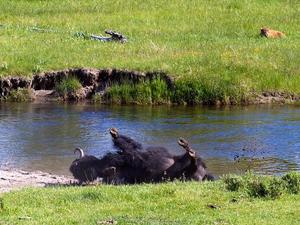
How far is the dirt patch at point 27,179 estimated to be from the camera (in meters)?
13.2

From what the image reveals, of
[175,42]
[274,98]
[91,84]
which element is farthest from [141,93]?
[175,42]

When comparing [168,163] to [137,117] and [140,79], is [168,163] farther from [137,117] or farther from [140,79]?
[140,79]

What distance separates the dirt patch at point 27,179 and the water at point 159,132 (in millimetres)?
643

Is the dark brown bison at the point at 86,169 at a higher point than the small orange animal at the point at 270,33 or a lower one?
lower

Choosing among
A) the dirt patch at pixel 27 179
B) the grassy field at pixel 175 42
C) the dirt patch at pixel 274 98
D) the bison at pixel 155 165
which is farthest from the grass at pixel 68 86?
the bison at pixel 155 165

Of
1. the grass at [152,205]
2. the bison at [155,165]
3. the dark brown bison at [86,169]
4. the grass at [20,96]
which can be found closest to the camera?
the grass at [152,205]

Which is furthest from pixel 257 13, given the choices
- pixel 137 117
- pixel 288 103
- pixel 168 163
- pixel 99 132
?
pixel 168 163

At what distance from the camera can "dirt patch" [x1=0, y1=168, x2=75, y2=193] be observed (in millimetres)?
13211

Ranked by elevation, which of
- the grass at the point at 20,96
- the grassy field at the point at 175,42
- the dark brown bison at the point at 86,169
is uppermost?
the grassy field at the point at 175,42

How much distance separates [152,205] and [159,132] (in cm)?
836

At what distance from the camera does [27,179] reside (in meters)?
13.9

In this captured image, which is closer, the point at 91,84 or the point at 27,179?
the point at 27,179

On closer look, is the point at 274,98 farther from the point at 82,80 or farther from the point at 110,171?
the point at 110,171

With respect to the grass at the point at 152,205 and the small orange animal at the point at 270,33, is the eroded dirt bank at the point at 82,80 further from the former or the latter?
the grass at the point at 152,205
